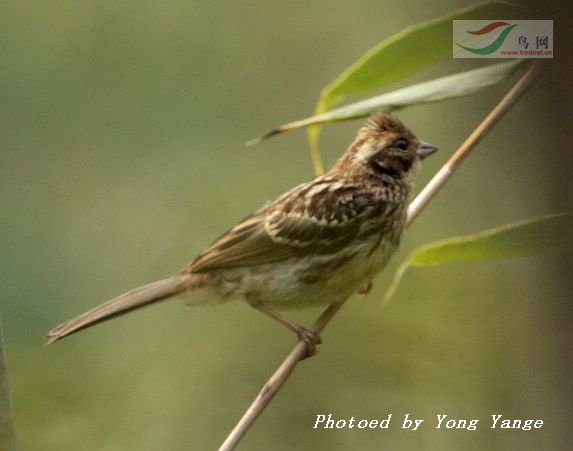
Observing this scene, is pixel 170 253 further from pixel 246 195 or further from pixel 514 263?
pixel 514 263

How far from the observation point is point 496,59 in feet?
6.69

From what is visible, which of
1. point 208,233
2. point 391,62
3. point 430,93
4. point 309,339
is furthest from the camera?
point 208,233

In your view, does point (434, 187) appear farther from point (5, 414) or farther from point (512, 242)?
point (5, 414)

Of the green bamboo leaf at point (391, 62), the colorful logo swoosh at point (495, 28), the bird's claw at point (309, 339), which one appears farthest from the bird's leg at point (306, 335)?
the colorful logo swoosh at point (495, 28)

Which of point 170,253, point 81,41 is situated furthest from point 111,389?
point 81,41

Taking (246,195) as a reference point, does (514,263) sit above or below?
below

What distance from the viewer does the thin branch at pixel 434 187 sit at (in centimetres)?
147

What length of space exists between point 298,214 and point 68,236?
70cm

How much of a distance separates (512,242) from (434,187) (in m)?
0.29

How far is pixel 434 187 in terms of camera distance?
1.62 m

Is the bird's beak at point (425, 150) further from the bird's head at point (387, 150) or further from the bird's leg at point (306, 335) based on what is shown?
the bird's leg at point (306, 335)

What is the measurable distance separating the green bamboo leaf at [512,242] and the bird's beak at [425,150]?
55 cm

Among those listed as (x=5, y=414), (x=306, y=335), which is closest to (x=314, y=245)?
(x=306, y=335)

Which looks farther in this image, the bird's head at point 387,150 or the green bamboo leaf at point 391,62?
the bird's head at point 387,150
